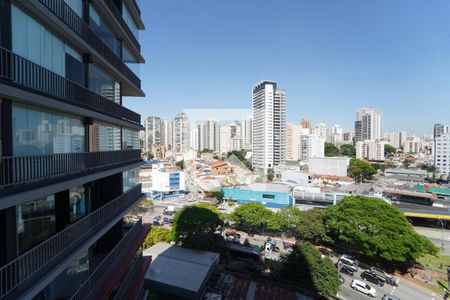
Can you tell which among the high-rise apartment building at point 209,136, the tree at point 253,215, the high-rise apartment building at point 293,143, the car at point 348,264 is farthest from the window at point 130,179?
the high-rise apartment building at point 209,136

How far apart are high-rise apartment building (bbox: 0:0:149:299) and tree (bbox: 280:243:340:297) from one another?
1086cm

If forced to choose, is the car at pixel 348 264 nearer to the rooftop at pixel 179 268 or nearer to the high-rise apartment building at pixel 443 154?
the rooftop at pixel 179 268

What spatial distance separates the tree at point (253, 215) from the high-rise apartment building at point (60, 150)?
59.3ft

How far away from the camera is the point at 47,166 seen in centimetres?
417

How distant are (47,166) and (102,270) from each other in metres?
3.24

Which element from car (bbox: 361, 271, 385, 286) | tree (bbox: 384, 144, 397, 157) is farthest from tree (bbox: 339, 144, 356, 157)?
car (bbox: 361, 271, 385, 286)

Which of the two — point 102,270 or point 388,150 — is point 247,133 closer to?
point 388,150

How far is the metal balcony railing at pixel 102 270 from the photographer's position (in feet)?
16.5

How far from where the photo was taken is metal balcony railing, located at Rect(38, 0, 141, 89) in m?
4.44

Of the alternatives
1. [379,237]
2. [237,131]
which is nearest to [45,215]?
[379,237]

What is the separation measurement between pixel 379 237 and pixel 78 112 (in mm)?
22501

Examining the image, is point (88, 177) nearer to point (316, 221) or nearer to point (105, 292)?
point (105, 292)

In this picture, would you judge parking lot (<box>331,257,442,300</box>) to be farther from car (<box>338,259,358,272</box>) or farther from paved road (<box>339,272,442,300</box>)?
car (<box>338,259,358,272</box>)

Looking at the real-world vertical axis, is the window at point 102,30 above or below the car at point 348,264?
above
